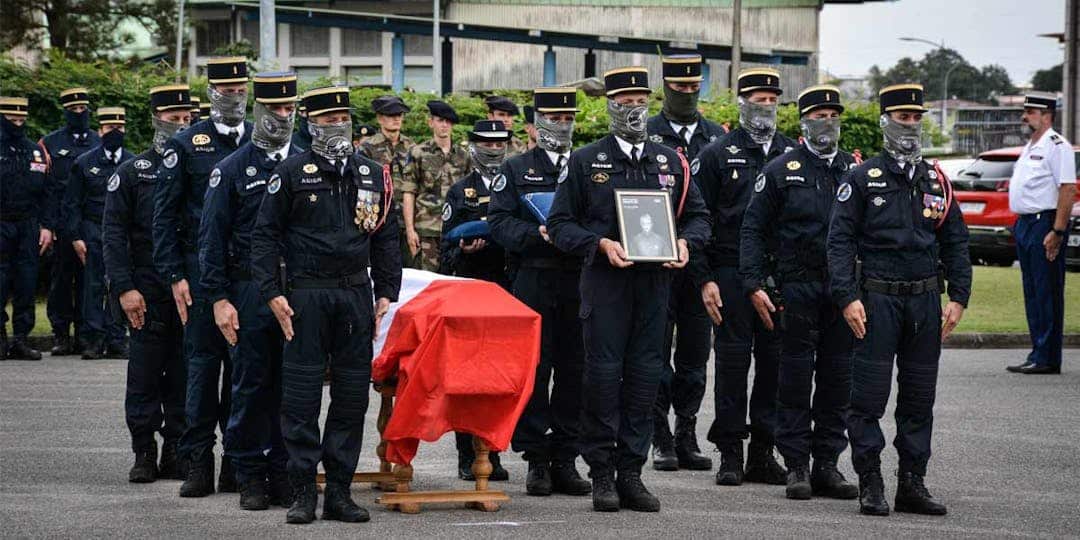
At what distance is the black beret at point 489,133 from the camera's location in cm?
1126

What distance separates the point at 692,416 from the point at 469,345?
243 cm

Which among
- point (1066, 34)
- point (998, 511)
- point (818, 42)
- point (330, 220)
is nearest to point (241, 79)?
point (330, 220)

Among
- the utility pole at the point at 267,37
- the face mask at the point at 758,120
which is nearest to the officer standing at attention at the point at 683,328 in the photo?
the face mask at the point at 758,120

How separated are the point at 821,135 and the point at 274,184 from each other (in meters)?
3.21

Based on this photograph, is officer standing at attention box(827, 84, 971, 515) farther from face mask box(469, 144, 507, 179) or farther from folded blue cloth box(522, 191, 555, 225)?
face mask box(469, 144, 507, 179)

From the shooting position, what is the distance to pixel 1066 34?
41594mm

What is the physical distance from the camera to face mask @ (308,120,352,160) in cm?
859

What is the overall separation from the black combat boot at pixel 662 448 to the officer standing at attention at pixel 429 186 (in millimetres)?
4592

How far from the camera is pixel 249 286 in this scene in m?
8.98

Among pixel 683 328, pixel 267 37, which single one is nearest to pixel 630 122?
pixel 683 328

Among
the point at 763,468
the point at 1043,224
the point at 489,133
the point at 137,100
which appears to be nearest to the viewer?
the point at 763,468

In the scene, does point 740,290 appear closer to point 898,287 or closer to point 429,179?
point 898,287

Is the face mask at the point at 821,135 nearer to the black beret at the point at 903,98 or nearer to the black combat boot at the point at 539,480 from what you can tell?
the black beret at the point at 903,98

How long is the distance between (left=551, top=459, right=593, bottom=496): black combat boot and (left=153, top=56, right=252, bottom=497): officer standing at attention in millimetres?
1804
